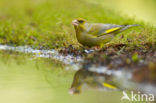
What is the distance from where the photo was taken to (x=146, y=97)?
459cm

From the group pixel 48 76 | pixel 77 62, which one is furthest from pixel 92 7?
pixel 48 76

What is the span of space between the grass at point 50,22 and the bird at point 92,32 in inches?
14.0

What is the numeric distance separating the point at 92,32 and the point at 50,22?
16.2ft

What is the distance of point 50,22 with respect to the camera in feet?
38.6

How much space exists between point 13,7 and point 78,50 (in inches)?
370

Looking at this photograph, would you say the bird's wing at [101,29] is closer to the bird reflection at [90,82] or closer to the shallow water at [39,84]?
the shallow water at [39,84]

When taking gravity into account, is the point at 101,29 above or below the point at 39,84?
above

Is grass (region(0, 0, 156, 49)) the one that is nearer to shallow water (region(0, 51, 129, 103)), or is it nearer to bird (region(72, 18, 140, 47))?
bird (region(72, 18, 140, 47))

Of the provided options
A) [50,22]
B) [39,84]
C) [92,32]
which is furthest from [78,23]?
[50,22]

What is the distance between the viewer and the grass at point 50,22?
26.6 ft

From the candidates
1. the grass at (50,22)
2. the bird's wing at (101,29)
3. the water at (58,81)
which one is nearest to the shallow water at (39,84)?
the water at (58,81)

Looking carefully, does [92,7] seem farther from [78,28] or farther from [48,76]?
[48,76]

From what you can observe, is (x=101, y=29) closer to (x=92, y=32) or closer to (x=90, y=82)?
(x=92, y=32)

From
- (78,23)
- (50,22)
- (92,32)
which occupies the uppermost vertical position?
(50,22)
